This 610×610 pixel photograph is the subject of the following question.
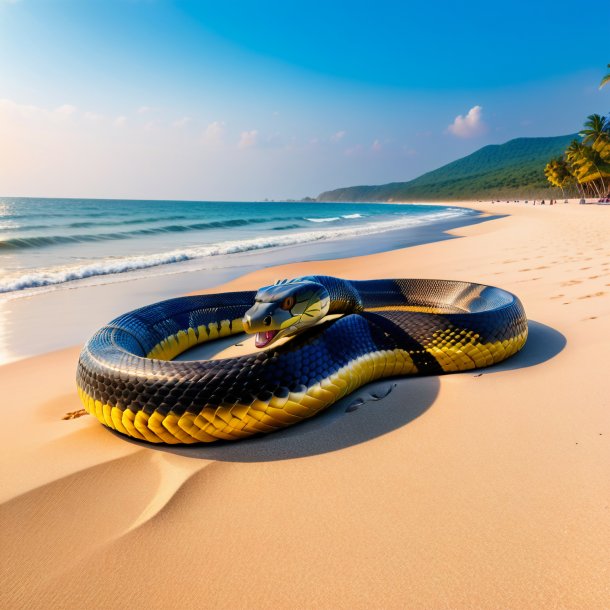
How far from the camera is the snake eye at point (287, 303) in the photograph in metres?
2.93

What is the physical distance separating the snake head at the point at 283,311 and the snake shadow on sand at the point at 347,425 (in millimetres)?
675

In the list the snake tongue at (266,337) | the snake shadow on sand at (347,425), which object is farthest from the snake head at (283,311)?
the snake shadow on sand at (347,425)

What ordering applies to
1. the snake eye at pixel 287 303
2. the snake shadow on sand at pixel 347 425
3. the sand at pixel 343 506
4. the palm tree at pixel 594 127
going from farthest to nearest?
Answer: the palm tree at pixel 594 127
the snake eye at pixel 287 303
the snake shadow on sand at pixel 347 425
the sand at pixel 343 506

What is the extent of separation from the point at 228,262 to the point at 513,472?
12331mm

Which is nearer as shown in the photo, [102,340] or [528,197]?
[102,340]

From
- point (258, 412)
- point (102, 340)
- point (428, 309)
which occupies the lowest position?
point (428, 309)

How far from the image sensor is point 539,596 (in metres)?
1.35

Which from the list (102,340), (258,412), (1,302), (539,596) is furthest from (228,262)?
(539,596)

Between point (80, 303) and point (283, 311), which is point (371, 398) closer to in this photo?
point (283, 311)

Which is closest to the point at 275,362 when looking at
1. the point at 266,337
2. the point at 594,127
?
the point at 266,337

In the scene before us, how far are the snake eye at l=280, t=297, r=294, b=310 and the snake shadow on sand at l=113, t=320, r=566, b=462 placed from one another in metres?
0.81

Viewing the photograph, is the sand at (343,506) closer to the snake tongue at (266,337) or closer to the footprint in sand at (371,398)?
the footprint in sand at (371,398)

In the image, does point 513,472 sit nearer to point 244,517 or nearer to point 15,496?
point 244,517

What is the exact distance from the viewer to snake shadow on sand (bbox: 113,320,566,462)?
7.73 ft
